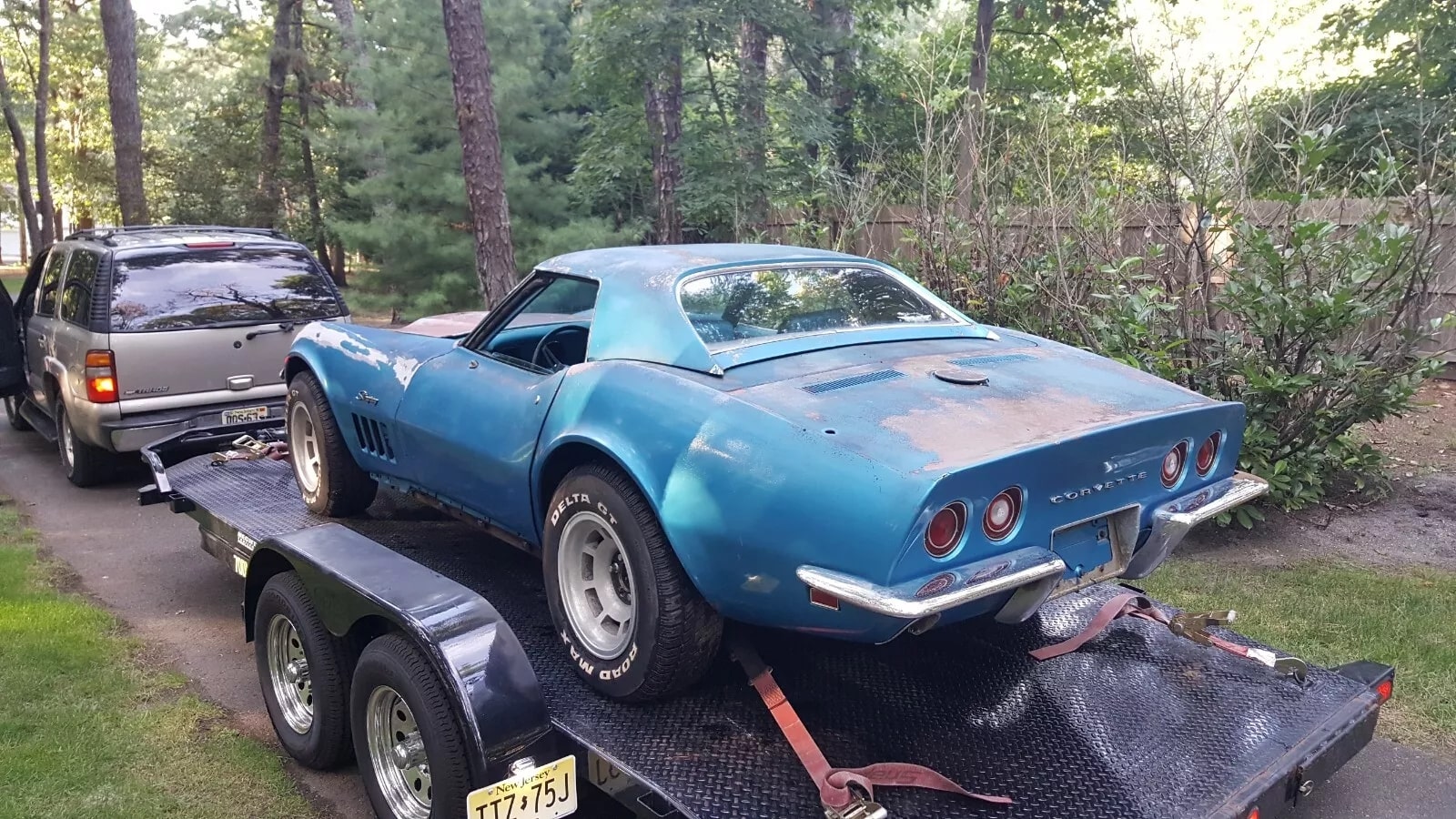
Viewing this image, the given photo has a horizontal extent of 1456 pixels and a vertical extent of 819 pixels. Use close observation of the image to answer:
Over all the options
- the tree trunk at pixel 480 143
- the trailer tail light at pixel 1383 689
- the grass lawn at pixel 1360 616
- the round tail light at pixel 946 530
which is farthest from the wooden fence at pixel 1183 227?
the round tail light at pixel 946 530

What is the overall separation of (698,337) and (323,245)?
1898 cm

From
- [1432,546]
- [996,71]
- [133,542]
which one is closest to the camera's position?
[1432,546]

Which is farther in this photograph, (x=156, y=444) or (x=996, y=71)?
(x=996, y=71)

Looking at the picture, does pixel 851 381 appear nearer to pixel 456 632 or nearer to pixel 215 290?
pixel 456 632

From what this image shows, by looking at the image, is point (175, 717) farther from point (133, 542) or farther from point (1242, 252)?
point (1242, 252)

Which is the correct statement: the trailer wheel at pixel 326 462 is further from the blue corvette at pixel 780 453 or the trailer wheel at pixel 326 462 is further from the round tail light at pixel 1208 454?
the round tail light at pixel 1208 454

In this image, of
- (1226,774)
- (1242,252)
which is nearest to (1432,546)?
Result: (1242,252)

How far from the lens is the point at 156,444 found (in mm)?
5656

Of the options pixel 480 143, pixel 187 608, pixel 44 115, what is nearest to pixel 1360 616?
pixel 187 608

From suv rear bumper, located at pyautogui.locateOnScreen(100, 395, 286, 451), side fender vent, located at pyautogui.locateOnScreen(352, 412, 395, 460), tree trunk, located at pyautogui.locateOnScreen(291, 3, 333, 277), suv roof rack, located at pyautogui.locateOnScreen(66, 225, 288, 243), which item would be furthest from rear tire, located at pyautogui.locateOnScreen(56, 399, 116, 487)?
tree trunk, located at pyautogui.locateOnScreen(291, 3, 333, 277)

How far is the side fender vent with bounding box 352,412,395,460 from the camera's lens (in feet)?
14.1

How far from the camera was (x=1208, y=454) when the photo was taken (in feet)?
10.6

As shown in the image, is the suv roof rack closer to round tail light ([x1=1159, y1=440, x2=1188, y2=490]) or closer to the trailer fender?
the trailer fender

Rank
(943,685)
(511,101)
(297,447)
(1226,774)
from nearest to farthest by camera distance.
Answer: (1226,774)
(943,685)
(297,447)
(511,101)
